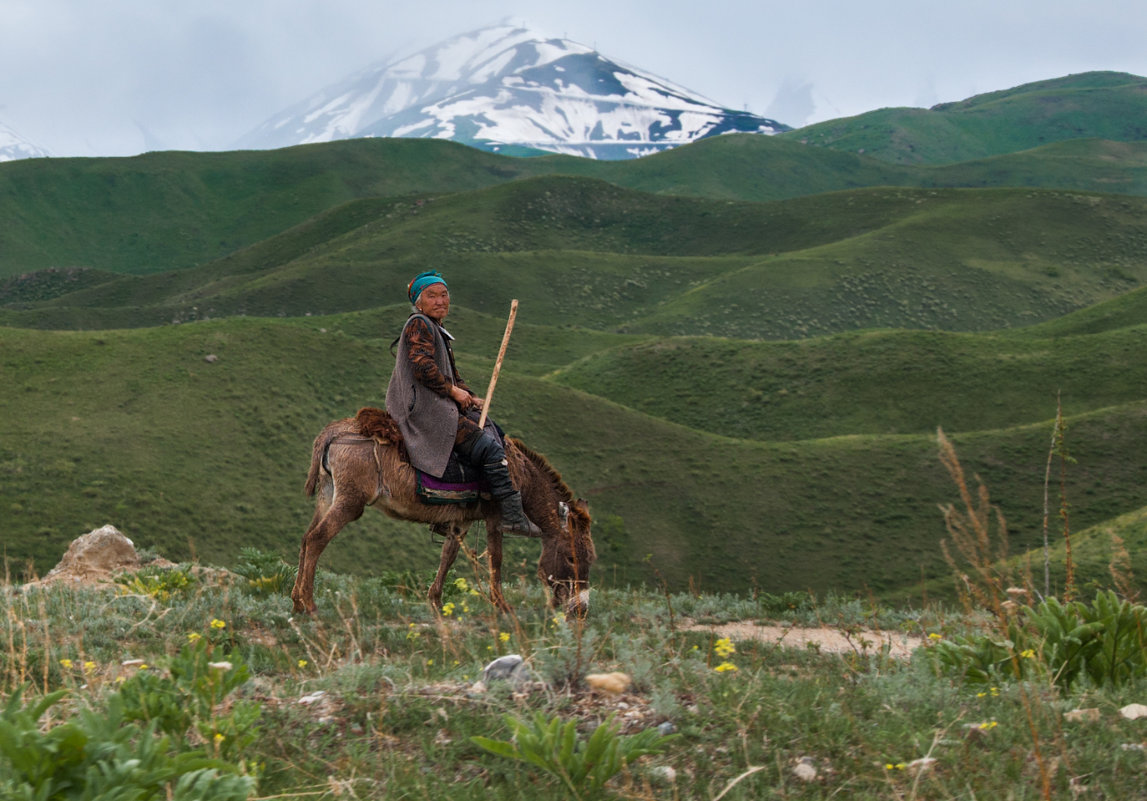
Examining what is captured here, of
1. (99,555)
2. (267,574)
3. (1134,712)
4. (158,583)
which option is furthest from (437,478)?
(99,555)

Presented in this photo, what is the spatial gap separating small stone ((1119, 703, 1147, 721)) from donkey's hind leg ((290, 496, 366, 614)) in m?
6.38

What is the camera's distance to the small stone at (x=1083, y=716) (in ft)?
15.1

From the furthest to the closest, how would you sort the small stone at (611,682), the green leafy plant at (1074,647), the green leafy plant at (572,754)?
the green leafy plant at (1074,647) → the small stone at (611,682) → the green leafy plant at (572,754)

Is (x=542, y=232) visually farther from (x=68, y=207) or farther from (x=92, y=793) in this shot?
(x=92, y=793)

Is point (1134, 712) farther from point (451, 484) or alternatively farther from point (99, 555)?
point (99, 555)

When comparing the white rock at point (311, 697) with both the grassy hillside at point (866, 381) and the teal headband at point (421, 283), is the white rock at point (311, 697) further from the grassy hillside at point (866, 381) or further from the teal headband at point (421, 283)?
the grassy hillside at point (866, 381)

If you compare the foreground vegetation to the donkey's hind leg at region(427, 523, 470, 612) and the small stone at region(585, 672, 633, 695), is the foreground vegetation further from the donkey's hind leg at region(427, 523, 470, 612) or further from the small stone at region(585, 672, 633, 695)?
the donkey's hind leg at region(427, 523, 470, 612)

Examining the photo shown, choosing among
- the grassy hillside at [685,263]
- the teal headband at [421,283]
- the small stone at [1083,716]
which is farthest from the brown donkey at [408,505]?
the grassy hillside at [685,263]

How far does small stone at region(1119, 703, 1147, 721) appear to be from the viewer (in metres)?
4.56

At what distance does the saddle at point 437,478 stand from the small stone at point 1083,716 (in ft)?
18.2

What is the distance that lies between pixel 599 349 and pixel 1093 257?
5026 centimetres

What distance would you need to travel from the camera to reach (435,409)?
8.76 metres

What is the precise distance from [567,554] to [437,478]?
1567 millimetres

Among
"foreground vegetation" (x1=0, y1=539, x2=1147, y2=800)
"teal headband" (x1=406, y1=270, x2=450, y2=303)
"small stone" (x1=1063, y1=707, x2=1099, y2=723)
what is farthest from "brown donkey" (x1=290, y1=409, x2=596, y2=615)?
"small stone" (x1=1063, y1=707, x2=1099, y2=723)
